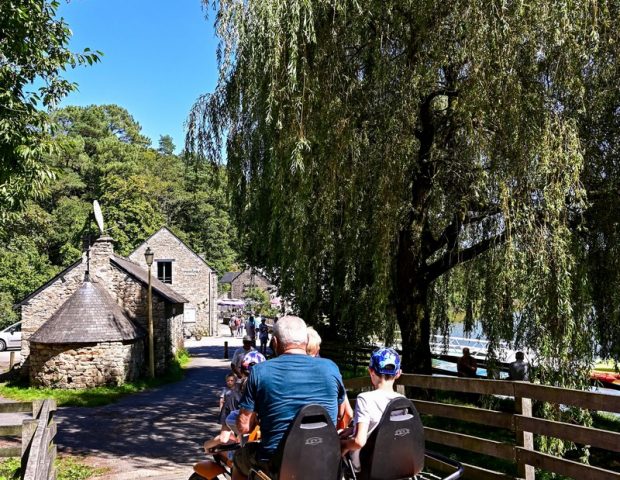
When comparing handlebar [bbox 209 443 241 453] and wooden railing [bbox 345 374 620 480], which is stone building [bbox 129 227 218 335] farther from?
handlebar [bbox 209 443 241 453]

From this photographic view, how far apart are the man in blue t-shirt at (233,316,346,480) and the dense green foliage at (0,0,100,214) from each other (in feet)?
18.0

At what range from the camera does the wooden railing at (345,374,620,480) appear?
441cm

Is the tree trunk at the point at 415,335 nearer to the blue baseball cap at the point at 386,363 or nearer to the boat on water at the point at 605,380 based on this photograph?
the boat on water at the point at 605,380

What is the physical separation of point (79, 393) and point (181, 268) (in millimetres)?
25137

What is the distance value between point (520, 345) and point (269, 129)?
4.40 m

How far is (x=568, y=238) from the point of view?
7.23 meters

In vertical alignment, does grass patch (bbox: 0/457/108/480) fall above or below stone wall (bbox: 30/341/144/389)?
below

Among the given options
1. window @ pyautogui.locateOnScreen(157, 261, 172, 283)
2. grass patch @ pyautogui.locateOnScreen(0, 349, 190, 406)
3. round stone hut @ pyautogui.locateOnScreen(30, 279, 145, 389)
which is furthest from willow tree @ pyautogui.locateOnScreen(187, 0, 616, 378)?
window @ pyautogui.locateOnScreen(157, 261, 172, 283)

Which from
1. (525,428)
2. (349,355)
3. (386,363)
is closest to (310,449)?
(386,363)

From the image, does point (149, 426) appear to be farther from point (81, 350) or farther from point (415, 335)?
point (81, 350)

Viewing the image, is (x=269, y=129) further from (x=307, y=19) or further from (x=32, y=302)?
(x=32, y=302)

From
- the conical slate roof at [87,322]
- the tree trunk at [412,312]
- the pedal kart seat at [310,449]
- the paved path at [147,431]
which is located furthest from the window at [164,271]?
the pedal kart seat at [310,449]

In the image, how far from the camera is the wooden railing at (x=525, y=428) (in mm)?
4409

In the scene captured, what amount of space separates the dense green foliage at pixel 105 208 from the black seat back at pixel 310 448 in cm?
2913
